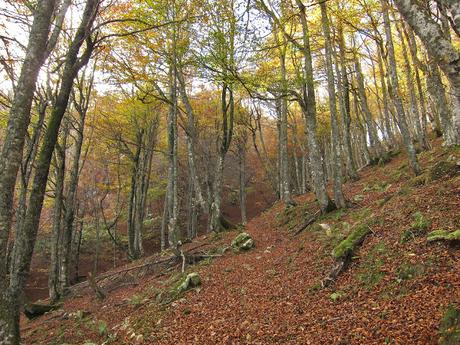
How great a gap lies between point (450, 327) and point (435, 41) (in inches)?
129

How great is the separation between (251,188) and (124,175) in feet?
56.2

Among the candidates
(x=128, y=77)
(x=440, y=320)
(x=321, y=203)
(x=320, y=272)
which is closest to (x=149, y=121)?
(x=128, y=77)

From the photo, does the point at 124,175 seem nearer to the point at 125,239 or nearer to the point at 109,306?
the point at 125,239

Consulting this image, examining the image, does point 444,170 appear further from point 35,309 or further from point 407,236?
point 35,309

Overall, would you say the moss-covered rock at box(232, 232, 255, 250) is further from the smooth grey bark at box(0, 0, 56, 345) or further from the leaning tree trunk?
the leaning tree trunk

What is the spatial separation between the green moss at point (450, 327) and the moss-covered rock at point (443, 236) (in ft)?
4.75

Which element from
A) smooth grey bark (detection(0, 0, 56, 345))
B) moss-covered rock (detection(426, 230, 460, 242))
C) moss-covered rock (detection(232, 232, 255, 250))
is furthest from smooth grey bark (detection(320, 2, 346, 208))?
smooth grey bark (detection(0, 0, 56, 345))

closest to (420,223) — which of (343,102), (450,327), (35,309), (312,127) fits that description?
(450,327)

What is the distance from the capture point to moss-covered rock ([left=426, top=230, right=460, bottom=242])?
15.4ft

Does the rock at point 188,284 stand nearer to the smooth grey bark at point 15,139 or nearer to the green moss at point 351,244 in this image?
the green moss at point 351,244

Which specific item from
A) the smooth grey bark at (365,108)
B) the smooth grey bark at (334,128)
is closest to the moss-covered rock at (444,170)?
the smooth grey bark at (334,128)

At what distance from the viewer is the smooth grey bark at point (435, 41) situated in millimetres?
3463

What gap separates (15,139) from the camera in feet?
16.5

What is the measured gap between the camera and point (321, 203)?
36.4 ft
